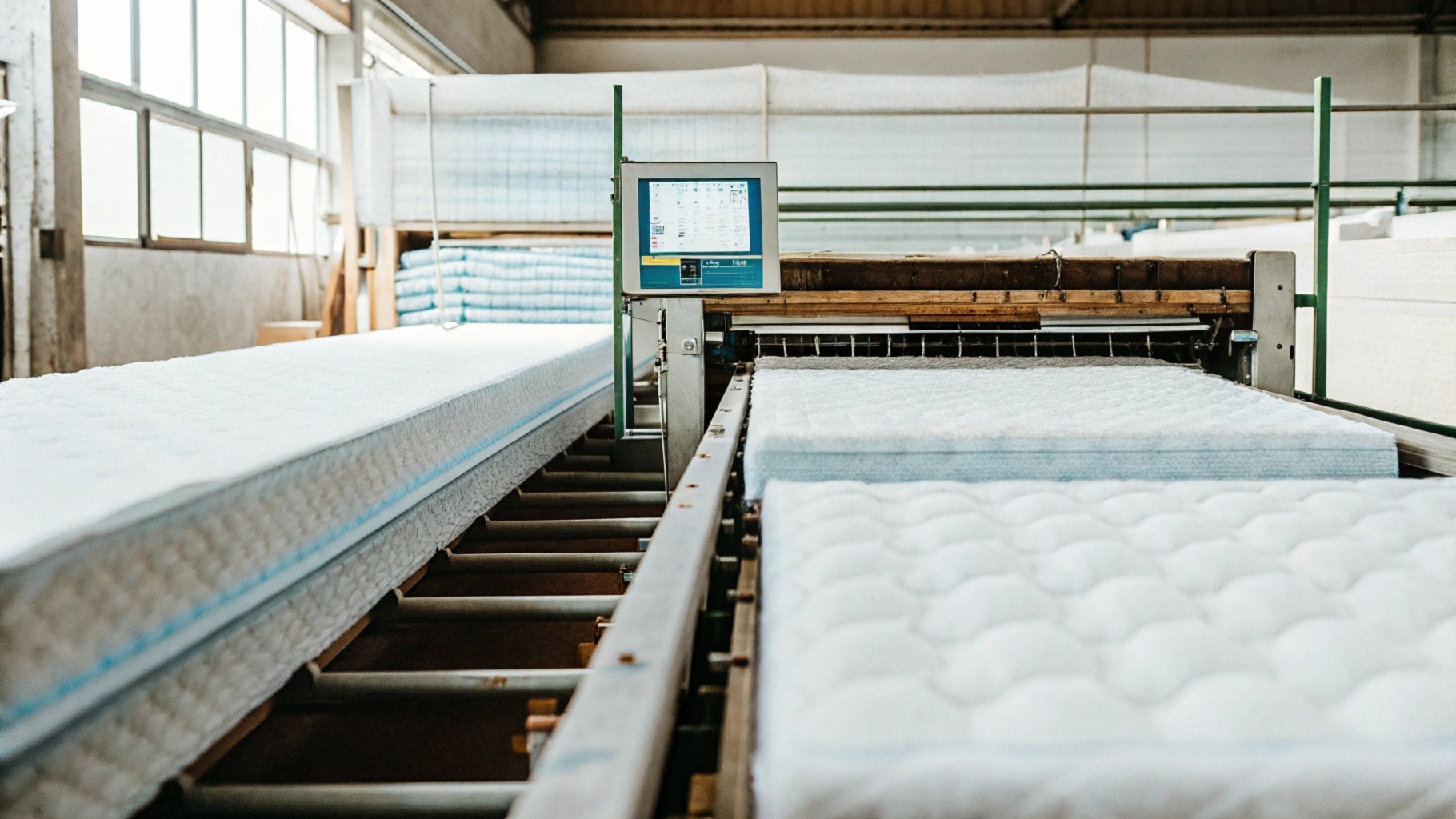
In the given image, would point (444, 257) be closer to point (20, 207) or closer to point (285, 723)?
point (20, 207)

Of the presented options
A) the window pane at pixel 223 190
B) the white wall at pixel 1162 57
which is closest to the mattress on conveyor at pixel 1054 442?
the window pane at pixel 223 190

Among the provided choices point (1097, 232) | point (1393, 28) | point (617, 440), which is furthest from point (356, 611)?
point (1393, 28)

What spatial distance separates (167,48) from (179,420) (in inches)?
142

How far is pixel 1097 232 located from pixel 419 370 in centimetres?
564

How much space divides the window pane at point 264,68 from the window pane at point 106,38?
34.6 inches

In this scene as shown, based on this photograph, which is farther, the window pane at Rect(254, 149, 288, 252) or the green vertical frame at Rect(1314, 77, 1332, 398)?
the window pane at Rect(254, 149, 288, 252)

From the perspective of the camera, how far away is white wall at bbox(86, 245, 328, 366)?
3947 millimetres

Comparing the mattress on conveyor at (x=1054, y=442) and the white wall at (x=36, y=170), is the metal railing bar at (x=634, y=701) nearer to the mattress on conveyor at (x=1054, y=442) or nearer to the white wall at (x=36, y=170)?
the mattress on conveyor at (x=1054, y=442)

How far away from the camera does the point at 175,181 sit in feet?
14.5

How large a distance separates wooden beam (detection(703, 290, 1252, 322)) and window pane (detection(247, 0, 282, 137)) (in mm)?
3852

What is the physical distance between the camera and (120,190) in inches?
162

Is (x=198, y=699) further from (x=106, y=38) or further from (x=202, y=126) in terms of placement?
(x=202, y=126)

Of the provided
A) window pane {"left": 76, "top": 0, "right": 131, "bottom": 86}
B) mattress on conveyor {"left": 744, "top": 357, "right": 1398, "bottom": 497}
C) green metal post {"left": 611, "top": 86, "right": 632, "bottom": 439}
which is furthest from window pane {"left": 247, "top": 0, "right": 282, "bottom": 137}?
mattress on conveyor {"left": 744, "top": 357, "right": 1398, "bottom": 497}

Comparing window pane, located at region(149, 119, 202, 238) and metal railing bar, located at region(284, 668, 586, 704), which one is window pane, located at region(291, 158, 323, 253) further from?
metal railing bar, located at region(284, 668, 586, 704)
